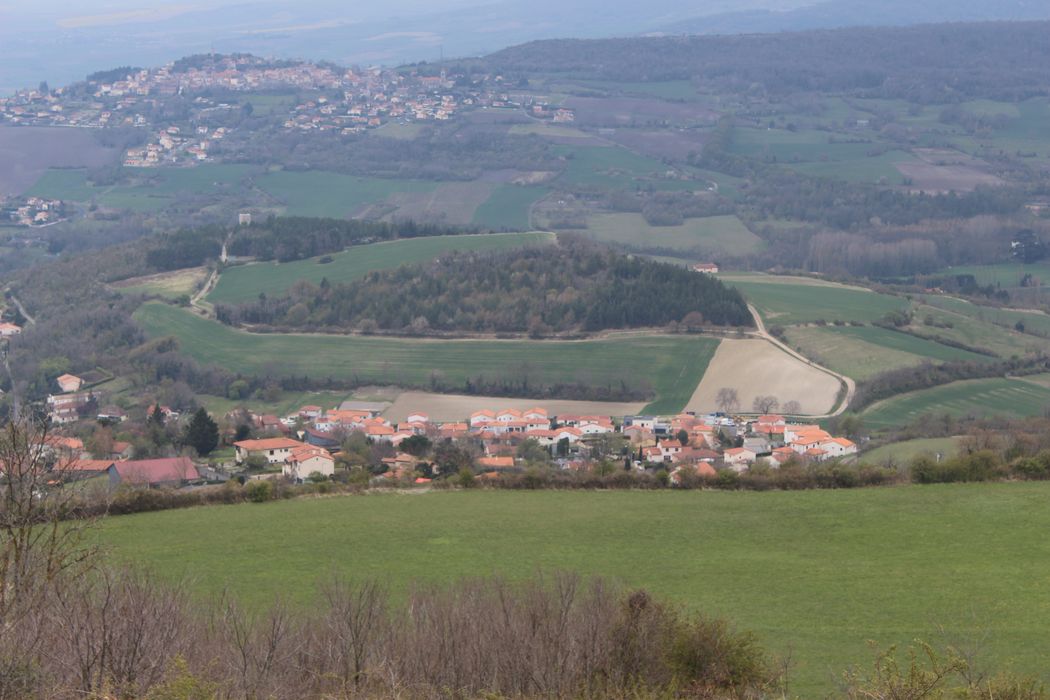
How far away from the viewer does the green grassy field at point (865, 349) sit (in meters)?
51.6

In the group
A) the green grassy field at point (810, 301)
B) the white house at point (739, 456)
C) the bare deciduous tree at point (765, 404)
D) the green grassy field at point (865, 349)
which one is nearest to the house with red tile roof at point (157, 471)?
the white house at point (739, 456)

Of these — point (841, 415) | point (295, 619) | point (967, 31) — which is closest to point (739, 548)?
point (295, 619)

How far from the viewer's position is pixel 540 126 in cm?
12050

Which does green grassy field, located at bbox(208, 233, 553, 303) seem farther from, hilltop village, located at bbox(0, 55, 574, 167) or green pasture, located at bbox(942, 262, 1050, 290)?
hilltop village, located at bbox(0, 55, 574, 167)

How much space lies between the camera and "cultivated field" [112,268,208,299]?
6619 cm

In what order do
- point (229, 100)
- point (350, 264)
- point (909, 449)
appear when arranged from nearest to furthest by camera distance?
point (909, 449) → point (350, 264) → point (229, 100)

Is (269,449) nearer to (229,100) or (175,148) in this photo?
(175,148)

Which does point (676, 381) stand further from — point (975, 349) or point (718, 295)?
point (975, 349)

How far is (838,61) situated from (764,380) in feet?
329

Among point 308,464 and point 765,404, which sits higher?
point 308,464

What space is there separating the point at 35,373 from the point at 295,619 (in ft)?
135

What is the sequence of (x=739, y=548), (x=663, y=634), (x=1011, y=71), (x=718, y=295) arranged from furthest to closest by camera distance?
(x=1011, y=71), (x=718, y=295), (x=739, y=548), (x=663, y=634)

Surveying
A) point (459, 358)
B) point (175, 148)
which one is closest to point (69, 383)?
point (459, 358)

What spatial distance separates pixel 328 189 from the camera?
10306 centimetres
